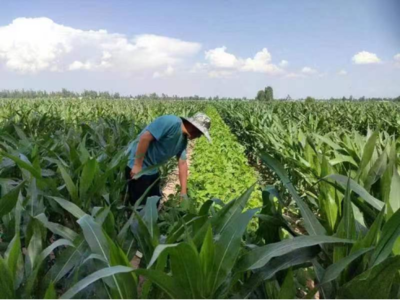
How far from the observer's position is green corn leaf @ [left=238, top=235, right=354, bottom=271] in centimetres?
106

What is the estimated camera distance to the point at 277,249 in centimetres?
110

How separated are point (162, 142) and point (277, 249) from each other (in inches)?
104

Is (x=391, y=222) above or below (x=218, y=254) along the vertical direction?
above

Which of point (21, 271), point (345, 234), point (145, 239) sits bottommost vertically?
point (21, 271)

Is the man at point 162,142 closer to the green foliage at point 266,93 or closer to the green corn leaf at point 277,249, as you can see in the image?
the green corn leaf at point 277,249

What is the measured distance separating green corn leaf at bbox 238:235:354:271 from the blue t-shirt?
2.27 meters

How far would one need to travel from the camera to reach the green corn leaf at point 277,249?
3.47ft

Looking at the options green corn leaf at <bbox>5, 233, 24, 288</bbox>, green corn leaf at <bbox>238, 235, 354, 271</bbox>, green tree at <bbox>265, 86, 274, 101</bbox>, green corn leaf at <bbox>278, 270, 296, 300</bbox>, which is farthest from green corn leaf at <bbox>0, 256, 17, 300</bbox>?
→ green tree at <bbox>265, 86, 274, 101</bbox>

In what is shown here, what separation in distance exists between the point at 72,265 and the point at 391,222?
104 centimetres

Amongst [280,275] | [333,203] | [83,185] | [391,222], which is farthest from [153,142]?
[391,222]

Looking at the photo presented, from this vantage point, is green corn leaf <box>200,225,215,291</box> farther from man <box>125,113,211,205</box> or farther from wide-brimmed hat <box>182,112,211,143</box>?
wide-brimmed hat <box>182,112,211,143</box>

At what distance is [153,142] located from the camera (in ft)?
12.5

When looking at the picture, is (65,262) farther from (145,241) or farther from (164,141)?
(164,141)

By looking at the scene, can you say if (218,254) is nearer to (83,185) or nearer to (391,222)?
(391,222)
